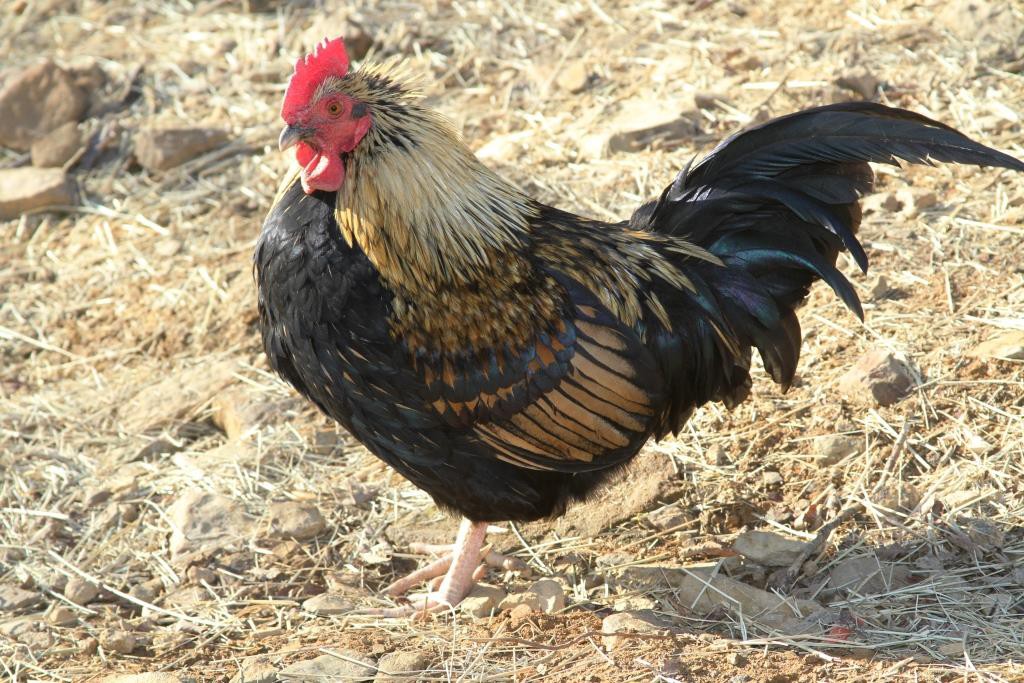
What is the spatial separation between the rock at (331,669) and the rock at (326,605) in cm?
39

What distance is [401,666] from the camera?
14.0 ft

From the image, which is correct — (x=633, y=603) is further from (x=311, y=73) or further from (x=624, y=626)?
(x=311, y=73)

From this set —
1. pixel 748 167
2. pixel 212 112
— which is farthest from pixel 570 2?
pixel 748 167

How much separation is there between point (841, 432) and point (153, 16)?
7.12 meters

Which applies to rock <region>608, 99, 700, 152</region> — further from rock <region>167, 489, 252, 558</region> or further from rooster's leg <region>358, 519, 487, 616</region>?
rock <region>167, 489, 252, 558</region>

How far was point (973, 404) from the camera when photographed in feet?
16.8

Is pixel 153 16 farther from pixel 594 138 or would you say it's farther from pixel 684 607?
pixel 684 607

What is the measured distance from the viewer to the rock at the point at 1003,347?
518 centimetres

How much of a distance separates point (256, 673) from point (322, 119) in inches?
85.1

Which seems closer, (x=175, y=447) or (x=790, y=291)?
(x=790, y=291)

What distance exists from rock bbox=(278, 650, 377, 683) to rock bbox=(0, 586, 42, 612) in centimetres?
142

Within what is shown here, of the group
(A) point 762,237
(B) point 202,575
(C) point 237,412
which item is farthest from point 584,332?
(C) point 237,412

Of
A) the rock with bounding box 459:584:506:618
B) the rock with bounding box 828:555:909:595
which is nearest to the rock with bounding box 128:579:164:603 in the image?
the rock with bounding box 459:584:506:618

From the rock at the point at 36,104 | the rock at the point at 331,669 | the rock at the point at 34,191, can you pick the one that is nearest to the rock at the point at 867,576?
the rock at the point at 331,669
